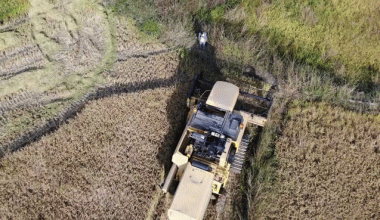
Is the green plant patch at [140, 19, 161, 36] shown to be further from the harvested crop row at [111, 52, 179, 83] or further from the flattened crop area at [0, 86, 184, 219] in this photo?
the flattened crop area at [0, 86, 184, 219]

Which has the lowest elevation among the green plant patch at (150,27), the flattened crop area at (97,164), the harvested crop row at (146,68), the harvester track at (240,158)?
the flattened crop area at (97,164)

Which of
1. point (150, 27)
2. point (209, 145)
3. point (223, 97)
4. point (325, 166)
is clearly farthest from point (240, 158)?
point (150, 27)

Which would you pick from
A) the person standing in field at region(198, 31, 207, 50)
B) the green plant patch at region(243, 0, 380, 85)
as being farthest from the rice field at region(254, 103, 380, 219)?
the person standing in field at region(198, 31, 207, 50)

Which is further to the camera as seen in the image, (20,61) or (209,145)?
(20,61)

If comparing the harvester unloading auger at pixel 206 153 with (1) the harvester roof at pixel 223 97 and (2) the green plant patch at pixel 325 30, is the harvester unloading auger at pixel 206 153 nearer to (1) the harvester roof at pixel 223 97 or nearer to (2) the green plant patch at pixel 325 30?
(1) the harvester roof at pixel 223 97

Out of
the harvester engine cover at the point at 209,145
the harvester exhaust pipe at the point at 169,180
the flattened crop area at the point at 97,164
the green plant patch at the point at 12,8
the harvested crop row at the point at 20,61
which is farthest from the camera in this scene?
the green plant patch at the point at 12,8

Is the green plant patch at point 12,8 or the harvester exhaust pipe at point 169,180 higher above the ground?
the green plant patch at point 12,8

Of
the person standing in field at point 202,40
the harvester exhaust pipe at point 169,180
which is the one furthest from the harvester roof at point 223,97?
the person standing in field at point 202,40

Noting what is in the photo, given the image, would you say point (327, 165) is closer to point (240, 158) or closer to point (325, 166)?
point (325, 166)
